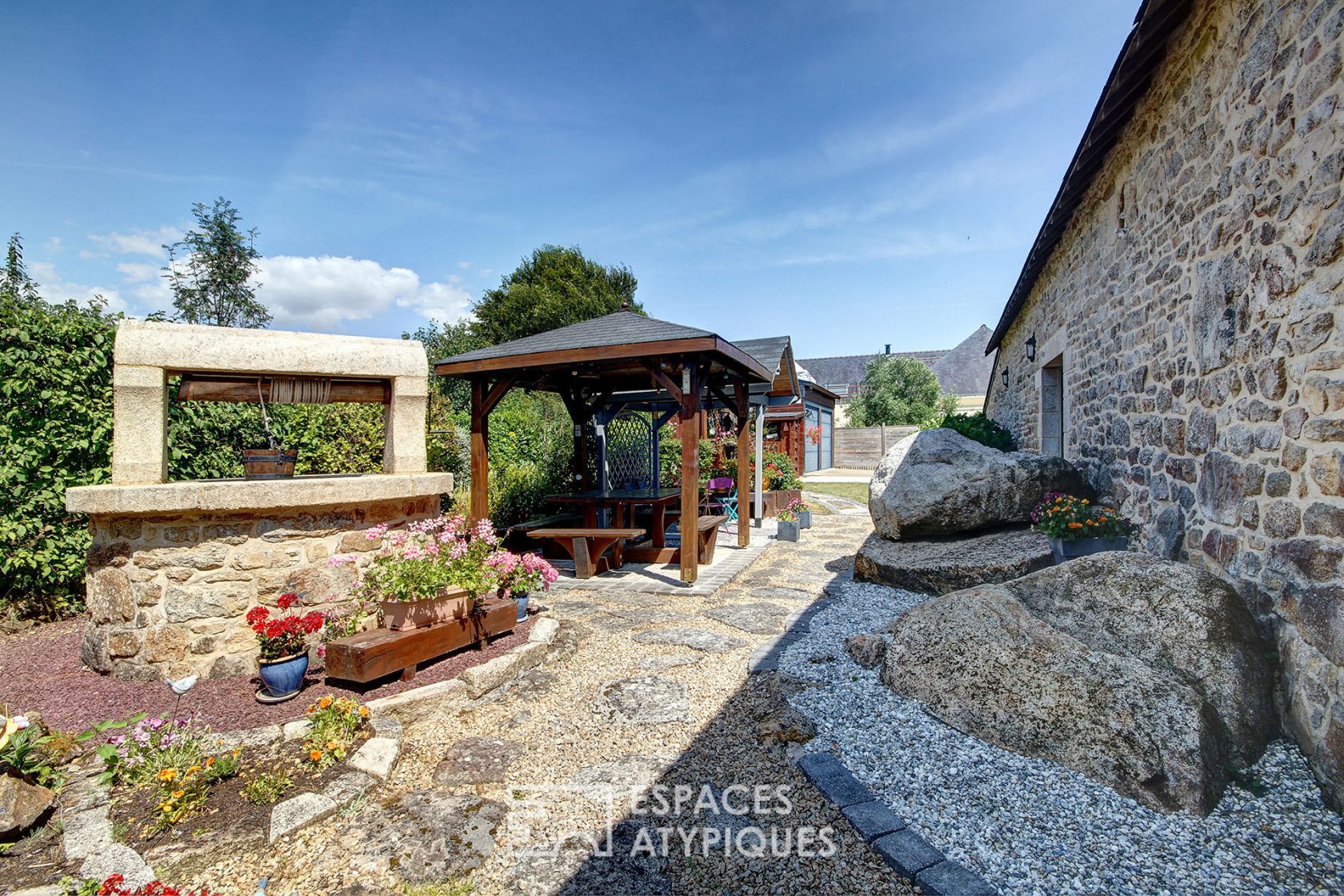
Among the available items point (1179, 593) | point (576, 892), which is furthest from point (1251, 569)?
point (576, 892)

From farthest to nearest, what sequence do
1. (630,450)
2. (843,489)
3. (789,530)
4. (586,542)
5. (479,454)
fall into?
(843,489), (630,450), (789,530), (479,454), (586,542)

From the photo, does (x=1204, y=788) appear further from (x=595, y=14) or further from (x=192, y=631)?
(x=595, y=14)

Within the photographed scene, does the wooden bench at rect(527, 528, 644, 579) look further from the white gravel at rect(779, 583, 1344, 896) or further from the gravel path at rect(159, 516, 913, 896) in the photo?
the white gravel at rect(779, 583, 1344, 896)

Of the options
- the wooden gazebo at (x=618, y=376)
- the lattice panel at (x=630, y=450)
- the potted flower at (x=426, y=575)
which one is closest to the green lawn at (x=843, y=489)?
the lattice panel at (x=630, y=450)

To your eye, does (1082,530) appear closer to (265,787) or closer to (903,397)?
(265,787)

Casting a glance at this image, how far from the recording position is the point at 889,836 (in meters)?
2.13

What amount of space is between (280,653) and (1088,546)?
5828mm

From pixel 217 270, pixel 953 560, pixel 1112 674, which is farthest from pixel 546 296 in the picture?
pixel 1112 674

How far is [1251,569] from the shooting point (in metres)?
2.89

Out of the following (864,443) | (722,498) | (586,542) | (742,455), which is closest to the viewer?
(586,542)

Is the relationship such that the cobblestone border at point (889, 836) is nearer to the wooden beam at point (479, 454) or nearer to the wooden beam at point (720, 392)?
the wooden beam at point (479, 454)

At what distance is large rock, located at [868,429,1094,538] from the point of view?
222 inches

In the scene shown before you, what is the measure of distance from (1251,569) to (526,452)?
33.6 ft

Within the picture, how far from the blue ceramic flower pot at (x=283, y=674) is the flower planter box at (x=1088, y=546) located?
5.48 m
